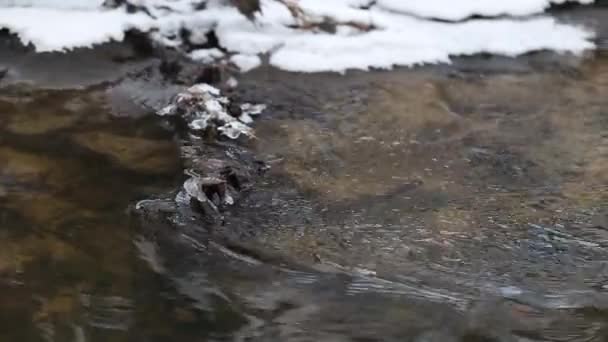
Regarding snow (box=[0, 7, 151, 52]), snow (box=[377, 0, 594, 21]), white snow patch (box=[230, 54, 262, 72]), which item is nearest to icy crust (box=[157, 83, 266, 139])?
white snow patch (box=[230, 54, 262, 72])

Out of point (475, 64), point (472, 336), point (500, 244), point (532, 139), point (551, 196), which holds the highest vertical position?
point (475, 64)

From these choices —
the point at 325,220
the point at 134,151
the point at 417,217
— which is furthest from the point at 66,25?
the point at 417,217

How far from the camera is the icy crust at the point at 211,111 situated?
383cm

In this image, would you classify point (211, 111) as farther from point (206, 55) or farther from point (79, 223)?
point (79, 223)

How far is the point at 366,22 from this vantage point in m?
4.91

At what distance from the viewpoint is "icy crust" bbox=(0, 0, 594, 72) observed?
4.57 metres

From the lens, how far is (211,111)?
3908mm

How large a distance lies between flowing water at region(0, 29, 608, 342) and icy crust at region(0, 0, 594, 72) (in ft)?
1.08

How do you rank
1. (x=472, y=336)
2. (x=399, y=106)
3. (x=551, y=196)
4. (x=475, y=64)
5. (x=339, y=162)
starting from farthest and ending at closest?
(x=475, y=64)
(x=399, y=106)
(x=339, y=162)
(x=551, y=196)
(x=472, y=336)

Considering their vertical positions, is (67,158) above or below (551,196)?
below

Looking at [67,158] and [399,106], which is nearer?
[67,158]

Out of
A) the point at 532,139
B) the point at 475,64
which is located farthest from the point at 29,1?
the point at 532,139

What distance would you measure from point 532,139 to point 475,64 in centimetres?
96

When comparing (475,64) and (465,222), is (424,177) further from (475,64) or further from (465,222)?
(475,64)
